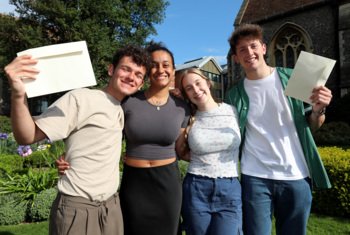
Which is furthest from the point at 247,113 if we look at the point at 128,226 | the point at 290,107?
the point at 128,226

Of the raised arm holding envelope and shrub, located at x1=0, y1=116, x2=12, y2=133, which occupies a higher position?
the raised arm holding envelope

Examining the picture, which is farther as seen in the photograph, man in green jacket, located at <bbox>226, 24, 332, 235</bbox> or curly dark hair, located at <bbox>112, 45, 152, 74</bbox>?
man in green jacket, located at <bbox>226, 24, 332, 235</bbox>

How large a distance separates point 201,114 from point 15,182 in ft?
14.1

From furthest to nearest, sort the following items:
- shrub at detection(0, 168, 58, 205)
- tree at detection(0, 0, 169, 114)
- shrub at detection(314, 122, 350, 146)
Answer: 1. tree at detection(0, 0, 169, 114)
2. shrub at detection(314, 122, 350, 146)
3. shrub at detection(0, 168, 58, 205)

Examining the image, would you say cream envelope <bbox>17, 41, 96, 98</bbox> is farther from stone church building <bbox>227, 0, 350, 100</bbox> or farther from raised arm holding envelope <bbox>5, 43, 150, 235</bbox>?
stone church building <bbox>227, 0, 350, 100</bbox>

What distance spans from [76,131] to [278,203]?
1544 millimetres

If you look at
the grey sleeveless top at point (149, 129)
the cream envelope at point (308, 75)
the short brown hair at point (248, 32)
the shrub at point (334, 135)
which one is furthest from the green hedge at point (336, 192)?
the shrub at point (334, 135)

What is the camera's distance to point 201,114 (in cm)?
258

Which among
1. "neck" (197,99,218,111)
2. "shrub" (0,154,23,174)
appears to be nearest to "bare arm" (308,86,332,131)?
"neck" (197,99,218,111)

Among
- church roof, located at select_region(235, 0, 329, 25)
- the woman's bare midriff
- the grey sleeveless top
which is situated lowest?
the woman's bare midriff

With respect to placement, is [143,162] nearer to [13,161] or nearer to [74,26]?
[13,161]

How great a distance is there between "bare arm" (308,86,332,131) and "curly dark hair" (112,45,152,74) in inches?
45.9

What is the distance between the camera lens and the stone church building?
15172 millimetres

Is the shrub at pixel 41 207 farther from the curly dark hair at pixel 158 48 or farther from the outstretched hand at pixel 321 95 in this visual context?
the outstretched hand at pixel 321 95
